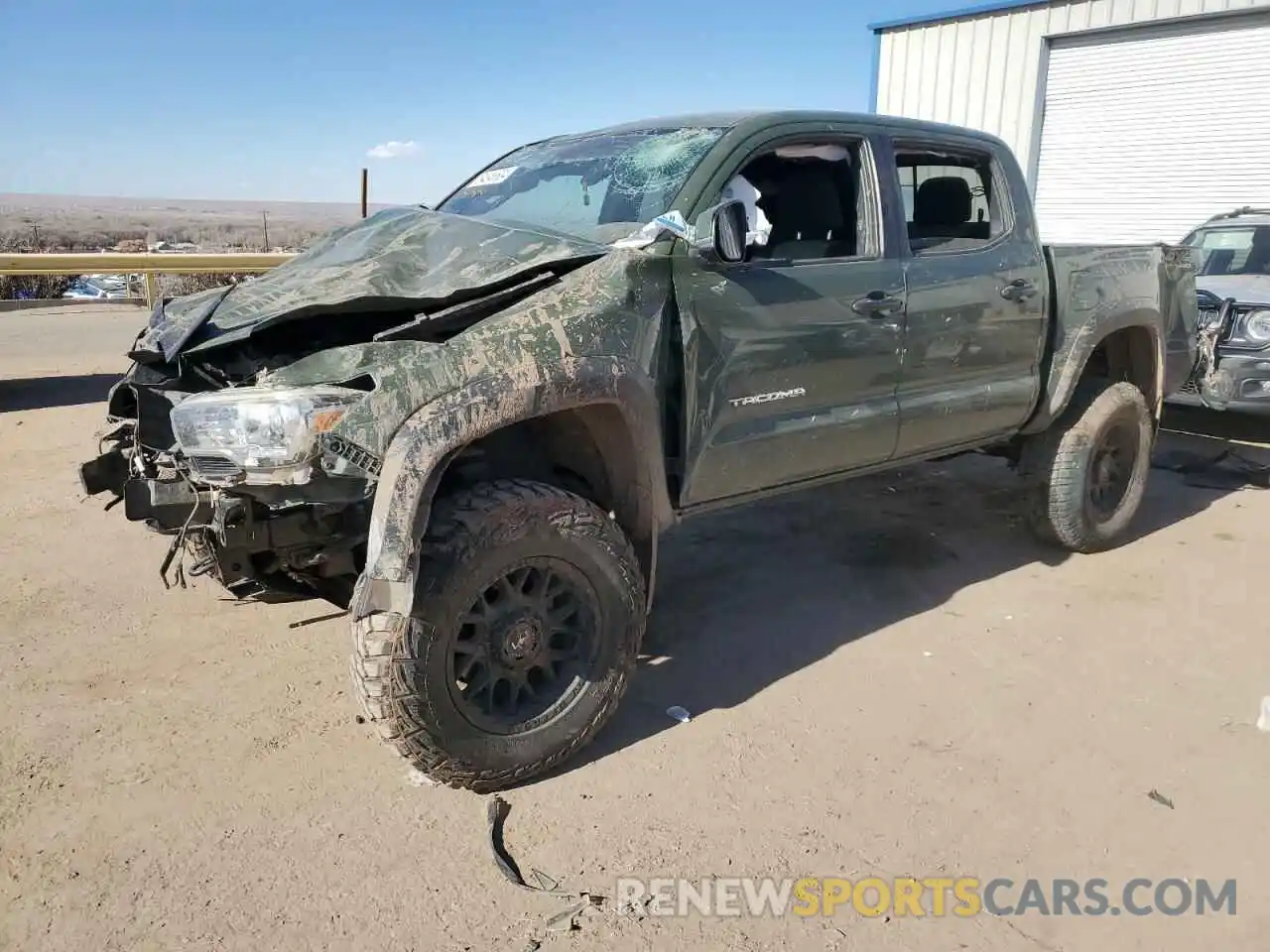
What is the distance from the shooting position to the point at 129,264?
1309 cm

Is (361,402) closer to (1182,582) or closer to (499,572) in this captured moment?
(499,572)

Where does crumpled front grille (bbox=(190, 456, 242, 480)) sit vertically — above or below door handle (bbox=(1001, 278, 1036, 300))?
below

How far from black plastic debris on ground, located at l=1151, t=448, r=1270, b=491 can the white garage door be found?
651cm

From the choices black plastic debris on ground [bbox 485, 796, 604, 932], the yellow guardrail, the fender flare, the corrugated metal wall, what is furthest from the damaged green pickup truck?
the corrugated metal wall

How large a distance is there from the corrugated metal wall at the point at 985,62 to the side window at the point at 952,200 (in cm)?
974

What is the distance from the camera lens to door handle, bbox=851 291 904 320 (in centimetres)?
368

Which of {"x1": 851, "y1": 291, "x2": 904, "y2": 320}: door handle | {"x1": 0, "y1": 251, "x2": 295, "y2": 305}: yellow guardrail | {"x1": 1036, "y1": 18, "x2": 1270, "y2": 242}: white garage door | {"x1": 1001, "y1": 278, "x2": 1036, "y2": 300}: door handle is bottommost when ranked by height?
{"x1": 851, "y1": 291, "x2": 904, "y2": 320}: door handle

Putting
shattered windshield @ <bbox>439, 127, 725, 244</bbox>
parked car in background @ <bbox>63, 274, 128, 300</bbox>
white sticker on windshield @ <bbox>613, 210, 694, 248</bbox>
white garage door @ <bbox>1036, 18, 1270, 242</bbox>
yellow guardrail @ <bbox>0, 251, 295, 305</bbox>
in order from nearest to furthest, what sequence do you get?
white sticker on windshield @ <bbox>613, 210, 694, 248</bbox> < shattered windshield @ <bbox>439, 127, 725, 244</bbox> < yellow guardrail @ <bbox>0, 251, 295, 305</bbox> < white garage door @ <bbox>1036, 18, 1270, 242</bbox> < parked car in background @ <bbox>63, 274, 128, 300</bbox>

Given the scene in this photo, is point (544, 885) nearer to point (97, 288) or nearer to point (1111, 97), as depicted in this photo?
point (1111, 97)

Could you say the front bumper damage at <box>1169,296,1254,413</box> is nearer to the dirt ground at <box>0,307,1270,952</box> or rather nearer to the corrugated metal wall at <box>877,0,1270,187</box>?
the dirt ground at <box>0,307,1270,952</box>

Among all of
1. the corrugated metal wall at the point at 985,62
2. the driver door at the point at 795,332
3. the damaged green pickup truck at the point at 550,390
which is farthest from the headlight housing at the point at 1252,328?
the corrugated metal wall at the point at 985,62

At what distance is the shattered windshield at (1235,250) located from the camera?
8062 millimetres

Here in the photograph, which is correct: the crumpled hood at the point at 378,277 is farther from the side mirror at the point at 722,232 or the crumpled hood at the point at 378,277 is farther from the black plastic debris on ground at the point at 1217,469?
the black plastic debris on ground at the point at 1217,469

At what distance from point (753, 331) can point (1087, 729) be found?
1812mm
